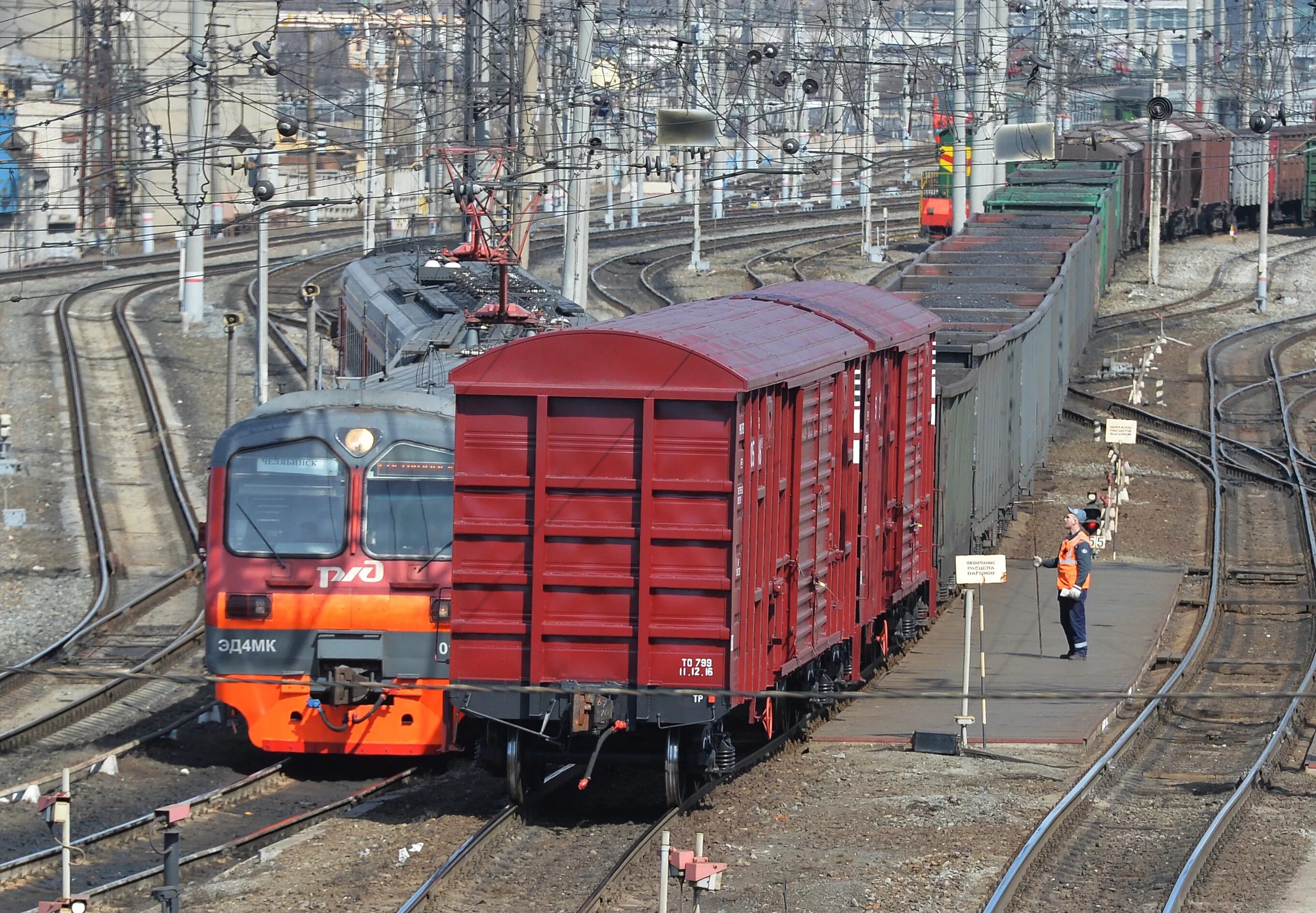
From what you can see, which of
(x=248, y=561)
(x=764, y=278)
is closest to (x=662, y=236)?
(x=764, y=278)

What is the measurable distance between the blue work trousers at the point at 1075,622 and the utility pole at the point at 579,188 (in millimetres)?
9041

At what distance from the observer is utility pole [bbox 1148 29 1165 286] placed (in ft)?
120

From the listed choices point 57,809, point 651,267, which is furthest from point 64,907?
point 651,267

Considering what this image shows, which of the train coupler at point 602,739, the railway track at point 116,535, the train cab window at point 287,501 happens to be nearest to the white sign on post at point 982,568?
the train coupler at point 602,739

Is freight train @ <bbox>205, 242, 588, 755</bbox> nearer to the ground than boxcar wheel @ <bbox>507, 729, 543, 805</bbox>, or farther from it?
farther from it

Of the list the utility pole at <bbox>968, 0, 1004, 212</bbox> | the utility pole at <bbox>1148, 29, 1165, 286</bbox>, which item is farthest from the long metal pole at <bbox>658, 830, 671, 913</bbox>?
Result: the utility pole at <bbox>1148, 29, 1165, 286</bbox>

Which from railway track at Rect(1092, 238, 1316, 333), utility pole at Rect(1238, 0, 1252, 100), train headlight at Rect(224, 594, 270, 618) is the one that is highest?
utility pole at Rect(1238, 0, 1252, 100)

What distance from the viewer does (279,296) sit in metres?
37.0

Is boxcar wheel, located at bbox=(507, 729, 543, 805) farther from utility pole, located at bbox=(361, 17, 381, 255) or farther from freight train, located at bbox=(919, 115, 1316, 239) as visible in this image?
freight train, located at bbox=(919, 115, 1316, 239)

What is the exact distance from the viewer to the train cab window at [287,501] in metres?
12.5

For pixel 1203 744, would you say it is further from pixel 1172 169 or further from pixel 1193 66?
pixel 1193 66

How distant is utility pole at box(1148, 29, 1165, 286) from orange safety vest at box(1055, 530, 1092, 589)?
801 inches

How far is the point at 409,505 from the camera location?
41.1ft

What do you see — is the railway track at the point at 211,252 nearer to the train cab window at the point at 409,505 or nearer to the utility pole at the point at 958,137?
the utility pole at the point at 958,137
